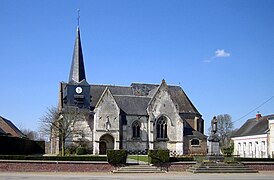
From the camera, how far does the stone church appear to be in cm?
5293

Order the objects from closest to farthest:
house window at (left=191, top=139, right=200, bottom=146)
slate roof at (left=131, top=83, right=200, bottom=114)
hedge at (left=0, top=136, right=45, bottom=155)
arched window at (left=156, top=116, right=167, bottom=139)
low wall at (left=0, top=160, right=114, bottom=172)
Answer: low wall at (left=0, top=160, right=114, bottom=172), hedge at (left=0, top=136, right=45, bottom=155), arched window at (left=156, top=116, right=167, bottom=139), house window at (left=191, top=139, right=200, bottom=146), slate roof at (left=131, top=83, right=200, bottom=114)

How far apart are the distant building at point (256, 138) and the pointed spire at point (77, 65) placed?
2571cm

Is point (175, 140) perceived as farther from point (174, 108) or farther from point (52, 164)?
point (52, 164)

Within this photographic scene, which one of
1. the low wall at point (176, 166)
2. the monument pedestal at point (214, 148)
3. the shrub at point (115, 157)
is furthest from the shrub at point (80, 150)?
the monument pedestal at point (214, 148)

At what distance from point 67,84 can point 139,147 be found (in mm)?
13500

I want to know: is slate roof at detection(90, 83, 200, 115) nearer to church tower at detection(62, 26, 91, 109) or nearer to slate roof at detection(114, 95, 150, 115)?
slate roof at detection(114, 95, 150, 115)

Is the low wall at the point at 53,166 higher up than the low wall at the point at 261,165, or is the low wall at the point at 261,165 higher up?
the low wall at the point at 53,166

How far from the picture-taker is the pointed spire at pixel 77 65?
5619 cm

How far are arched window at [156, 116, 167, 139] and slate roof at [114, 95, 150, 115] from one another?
2.47 m

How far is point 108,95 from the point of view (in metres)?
53.6

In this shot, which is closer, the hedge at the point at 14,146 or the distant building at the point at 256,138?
the hedge at the point at 14,146

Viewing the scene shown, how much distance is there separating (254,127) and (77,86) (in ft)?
87.0

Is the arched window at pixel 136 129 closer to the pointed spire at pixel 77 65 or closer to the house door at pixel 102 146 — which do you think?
the house door at pixel 102 146

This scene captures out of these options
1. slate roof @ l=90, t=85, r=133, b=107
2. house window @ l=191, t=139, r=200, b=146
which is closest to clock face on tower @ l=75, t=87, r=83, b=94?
slate roof @ l=90, t=85, r=133, b=107
